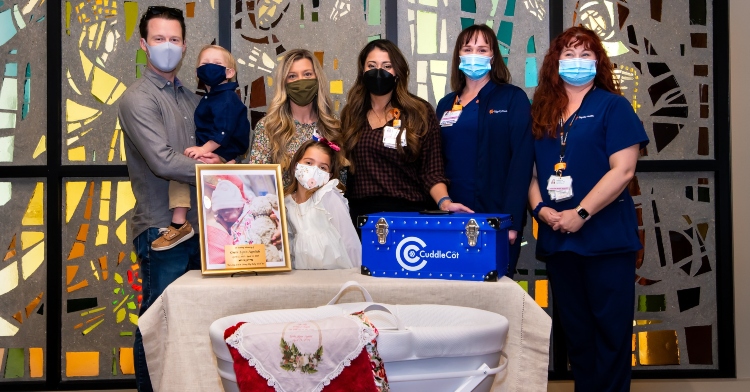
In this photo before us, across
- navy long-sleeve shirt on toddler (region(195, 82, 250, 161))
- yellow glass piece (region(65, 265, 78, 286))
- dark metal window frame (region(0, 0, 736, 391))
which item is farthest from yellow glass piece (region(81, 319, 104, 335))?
navy long-sleeve shirt on toddler (region(195, 82, 250, 161))

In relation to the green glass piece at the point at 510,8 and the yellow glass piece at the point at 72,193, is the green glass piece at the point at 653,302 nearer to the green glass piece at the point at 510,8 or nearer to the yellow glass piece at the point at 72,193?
the green glass piece at the point at 510,8

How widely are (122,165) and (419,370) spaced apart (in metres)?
2.83

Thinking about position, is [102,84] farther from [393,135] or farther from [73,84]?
[393,135]

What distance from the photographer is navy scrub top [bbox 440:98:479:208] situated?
3068 mm

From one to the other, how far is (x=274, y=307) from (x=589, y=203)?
1435 millimetres

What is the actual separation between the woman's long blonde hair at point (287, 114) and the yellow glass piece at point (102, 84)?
1.36 meters

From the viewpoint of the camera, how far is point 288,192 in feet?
8.99

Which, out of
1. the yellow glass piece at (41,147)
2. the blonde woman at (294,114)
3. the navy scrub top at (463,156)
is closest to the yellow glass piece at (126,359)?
the yellow glass piece at (41,147)

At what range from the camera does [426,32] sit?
13.5 feet

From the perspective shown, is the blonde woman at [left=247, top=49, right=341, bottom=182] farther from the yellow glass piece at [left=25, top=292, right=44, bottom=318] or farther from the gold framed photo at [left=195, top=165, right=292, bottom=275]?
the yellow glass piece at [left=25, top=292, right=44, bottom=318]

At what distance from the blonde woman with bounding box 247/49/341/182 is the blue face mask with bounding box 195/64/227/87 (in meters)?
0.26

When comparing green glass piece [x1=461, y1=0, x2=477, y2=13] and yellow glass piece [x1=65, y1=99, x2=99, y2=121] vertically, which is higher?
green glass piece [x1=461, y1=0, x2=477, y2=13]

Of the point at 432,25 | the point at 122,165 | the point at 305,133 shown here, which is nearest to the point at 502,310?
the point at 305,133

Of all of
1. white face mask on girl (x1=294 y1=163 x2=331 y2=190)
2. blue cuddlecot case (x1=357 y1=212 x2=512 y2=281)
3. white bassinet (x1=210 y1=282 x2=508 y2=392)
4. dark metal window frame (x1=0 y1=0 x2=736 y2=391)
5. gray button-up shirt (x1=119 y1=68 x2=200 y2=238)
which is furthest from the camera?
dark metal window frame (x1=0 y1=0 x2=736 y2=391)
